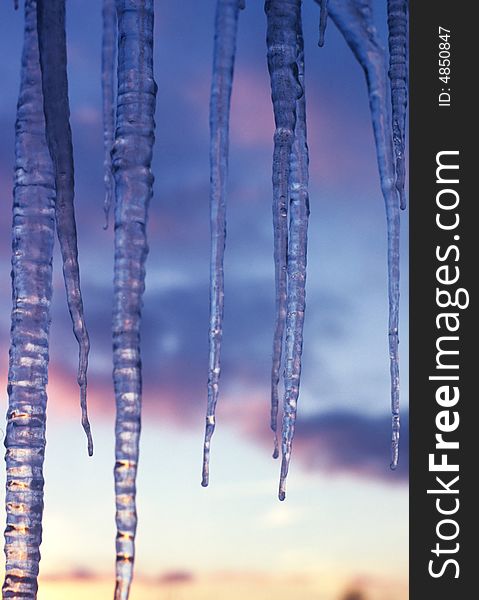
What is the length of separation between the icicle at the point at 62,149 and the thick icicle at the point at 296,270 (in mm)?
493

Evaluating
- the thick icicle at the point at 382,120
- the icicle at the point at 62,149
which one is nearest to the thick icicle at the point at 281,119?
the thick icicle at the point at 382,120

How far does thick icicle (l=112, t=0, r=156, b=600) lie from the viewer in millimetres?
2385

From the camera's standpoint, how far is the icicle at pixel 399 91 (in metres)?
2.96

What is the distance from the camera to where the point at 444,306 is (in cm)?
309

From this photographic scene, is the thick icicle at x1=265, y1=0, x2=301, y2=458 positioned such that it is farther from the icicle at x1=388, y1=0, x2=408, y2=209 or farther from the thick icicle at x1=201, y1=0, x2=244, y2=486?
the icicle at x1=388, y1=0, x2=408, y2=209

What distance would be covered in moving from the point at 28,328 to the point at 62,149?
45cm

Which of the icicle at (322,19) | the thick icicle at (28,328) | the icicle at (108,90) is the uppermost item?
the icicle at (322,19)

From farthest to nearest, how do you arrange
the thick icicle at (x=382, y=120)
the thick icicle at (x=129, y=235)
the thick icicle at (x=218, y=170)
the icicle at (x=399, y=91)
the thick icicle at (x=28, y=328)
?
the icicle at (x=399, y=91)
the thick icicle at (x=382, y=120)
the thick icicle at (x=28, y=328)
the thick icicle at (x=218, y=170)
the thick icicle at (x=129, y=235)

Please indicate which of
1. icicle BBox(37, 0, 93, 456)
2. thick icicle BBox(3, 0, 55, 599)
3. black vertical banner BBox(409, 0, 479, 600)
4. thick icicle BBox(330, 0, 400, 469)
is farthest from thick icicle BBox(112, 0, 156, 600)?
black vertical banner BBox(409, 0, 479, 600)

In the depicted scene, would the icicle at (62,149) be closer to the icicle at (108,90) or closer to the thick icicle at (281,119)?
the icicle at (108,90)

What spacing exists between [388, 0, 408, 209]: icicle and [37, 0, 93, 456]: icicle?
0.85 m

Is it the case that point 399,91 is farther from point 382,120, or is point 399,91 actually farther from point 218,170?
point 218,170

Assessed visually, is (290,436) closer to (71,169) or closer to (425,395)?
(425,395)

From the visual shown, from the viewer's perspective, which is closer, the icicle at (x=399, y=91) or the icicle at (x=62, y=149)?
the icicle at (x=62, y=149)
